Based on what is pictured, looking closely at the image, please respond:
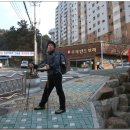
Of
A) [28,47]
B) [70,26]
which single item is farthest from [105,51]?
[70,26]

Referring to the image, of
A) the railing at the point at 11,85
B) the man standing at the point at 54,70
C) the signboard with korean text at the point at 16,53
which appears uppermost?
the signboard with korean text at the point at 16,53

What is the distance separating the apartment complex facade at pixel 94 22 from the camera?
53250 mm

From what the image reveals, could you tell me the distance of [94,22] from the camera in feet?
214

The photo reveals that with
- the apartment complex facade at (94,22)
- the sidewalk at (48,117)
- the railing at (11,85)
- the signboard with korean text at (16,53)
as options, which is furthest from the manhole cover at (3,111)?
the apartment complex facade at (94,22)

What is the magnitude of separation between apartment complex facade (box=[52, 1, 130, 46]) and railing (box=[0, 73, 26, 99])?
116 feet

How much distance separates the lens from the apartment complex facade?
53.2 metres

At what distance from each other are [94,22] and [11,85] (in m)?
58.7

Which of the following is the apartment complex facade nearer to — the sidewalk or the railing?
the railing

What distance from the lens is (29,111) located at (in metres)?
5.73

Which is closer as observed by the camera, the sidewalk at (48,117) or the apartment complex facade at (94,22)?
the sidewalk at (48,117)

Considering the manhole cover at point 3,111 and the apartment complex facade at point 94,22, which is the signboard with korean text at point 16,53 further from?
the manhole cover at point 3,111

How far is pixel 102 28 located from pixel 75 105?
56647 mm

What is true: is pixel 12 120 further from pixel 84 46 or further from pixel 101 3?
pixel 101 3

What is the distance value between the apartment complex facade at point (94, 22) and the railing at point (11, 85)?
116 feet
